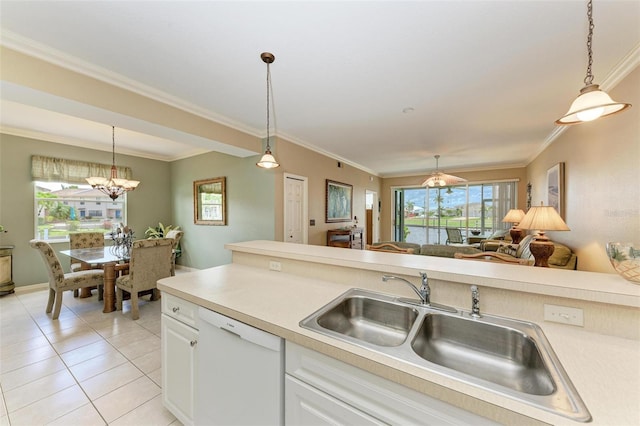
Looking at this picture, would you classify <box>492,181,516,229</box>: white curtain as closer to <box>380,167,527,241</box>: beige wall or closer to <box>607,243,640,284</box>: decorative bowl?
<box>380,167,527,241</box>: beige wall

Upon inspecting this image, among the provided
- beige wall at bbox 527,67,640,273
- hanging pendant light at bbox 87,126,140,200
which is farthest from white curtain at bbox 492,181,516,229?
hanging pendant light at bbox 87,126,140,200

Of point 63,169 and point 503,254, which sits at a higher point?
point 63,169

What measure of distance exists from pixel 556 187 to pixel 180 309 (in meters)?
5.16

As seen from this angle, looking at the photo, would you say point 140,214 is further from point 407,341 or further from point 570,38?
point 570,38

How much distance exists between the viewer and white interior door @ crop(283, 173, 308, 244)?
411 cm

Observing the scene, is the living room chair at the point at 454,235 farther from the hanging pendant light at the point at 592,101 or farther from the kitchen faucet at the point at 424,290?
the kitchen faucet at the point at 424,290

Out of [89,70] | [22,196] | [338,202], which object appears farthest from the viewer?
[338,202]

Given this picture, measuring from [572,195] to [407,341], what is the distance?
3824 mm

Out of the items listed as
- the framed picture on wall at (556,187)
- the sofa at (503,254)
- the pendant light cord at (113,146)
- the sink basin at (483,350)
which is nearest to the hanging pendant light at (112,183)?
the pendant light cord at (113,146)

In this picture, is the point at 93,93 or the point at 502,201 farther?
the point at 502,201

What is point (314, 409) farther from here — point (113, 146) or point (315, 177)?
point (113, 146)

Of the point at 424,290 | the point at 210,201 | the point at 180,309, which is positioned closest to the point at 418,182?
the point at 210,201

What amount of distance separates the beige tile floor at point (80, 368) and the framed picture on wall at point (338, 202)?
11.7 feet

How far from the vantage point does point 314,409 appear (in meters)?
0.93
